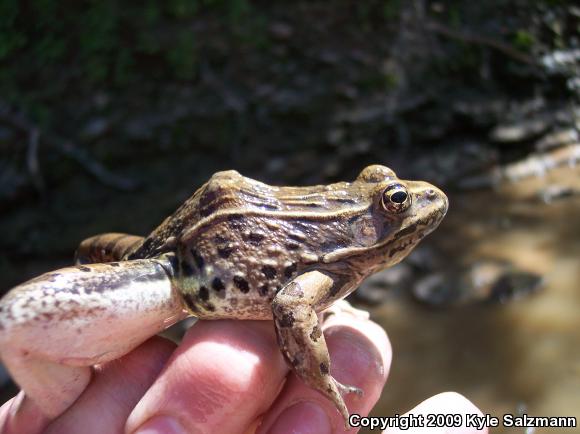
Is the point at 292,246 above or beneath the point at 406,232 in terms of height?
above

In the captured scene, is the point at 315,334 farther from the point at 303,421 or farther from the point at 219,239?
the point at 219,239

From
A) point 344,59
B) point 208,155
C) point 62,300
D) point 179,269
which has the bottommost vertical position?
point 208,155

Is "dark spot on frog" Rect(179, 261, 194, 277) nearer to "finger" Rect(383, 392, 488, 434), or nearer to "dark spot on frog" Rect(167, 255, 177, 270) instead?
"dark spot on frog" Rect(167, 255, 177, 270)

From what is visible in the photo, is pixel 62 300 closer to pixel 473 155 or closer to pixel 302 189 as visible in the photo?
pixel 302 189

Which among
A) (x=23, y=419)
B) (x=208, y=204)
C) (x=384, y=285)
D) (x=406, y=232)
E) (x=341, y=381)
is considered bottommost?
(x=384, y=285)

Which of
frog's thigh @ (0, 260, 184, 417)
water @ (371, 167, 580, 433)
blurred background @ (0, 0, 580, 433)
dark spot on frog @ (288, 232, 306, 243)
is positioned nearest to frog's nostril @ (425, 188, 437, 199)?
dark spot on frog @ (288, 232, 306, 243)

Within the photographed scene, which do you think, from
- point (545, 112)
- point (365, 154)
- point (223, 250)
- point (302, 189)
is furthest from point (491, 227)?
point (223, 250)

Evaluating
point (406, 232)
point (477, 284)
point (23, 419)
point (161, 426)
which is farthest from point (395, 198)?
point (477, 284)
